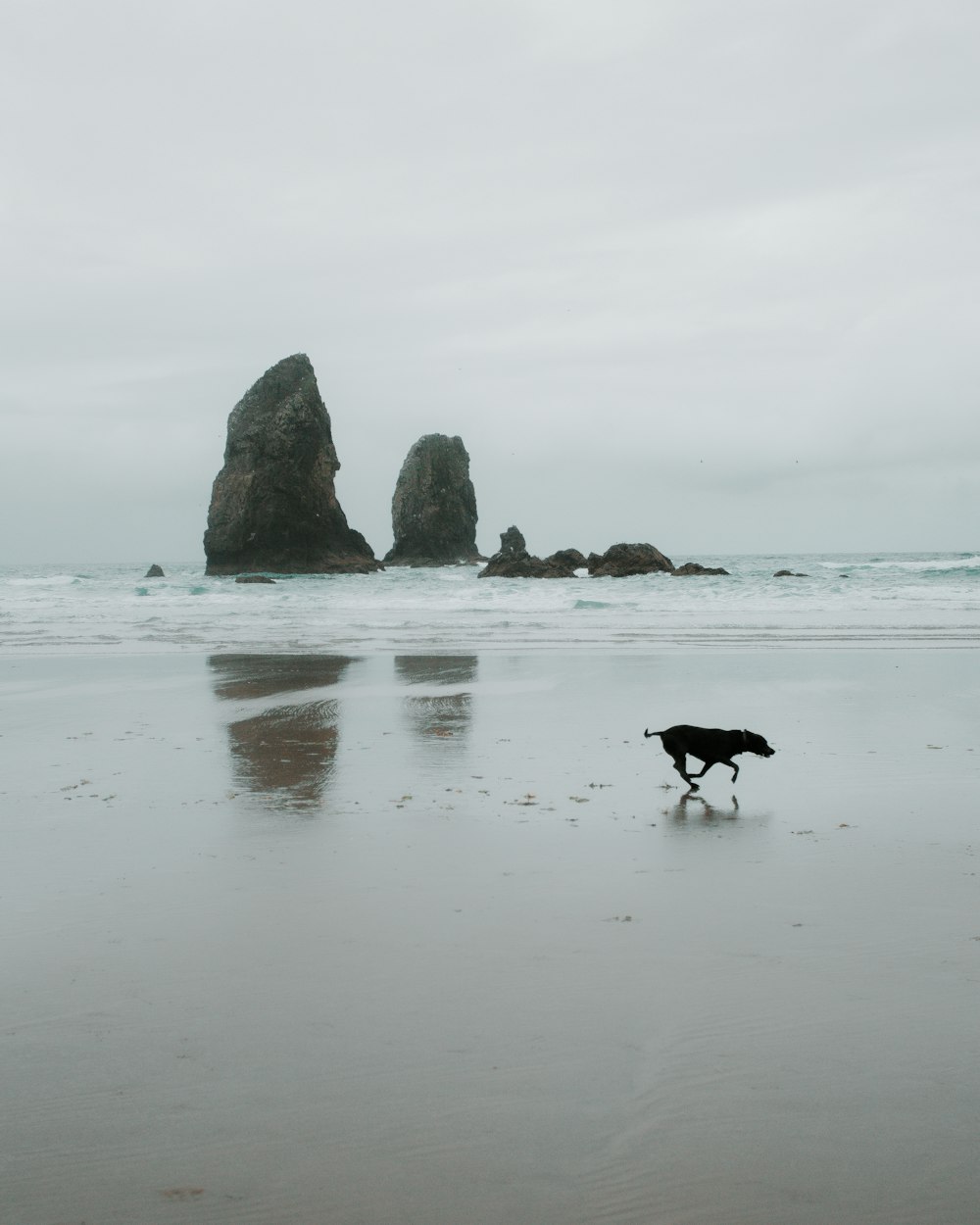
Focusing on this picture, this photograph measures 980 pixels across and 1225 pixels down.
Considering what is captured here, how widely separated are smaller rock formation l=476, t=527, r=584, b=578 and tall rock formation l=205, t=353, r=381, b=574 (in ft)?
45.7

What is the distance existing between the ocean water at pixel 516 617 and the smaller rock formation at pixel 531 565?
438 cm

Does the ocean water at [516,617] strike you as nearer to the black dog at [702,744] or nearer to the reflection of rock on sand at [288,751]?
the reflection of rock on sand at [288,751]

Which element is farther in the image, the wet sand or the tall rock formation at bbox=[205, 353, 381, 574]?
the tall rock formation at bbox=[205, 353, 381, 574]

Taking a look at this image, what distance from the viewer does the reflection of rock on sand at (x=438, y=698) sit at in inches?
358

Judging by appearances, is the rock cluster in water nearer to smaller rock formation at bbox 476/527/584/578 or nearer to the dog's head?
smaller rock formation at bbox 476/527/584/578

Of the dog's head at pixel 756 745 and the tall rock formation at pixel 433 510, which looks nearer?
the dog's head at pixel 756 745

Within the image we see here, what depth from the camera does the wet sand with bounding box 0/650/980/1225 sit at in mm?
2334

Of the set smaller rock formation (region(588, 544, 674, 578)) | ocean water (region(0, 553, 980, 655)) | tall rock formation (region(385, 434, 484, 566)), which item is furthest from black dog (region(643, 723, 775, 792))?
tall rock formation (region(385, 434, 484, 566))

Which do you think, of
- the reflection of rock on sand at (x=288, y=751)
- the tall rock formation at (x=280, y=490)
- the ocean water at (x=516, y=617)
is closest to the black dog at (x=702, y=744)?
the reflection of rock on sand at (x=288, y=751)

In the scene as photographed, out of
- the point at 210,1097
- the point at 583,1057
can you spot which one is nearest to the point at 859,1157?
the point at 583,1057

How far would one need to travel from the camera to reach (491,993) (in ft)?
10.8

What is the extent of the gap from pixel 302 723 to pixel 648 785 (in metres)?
4.07

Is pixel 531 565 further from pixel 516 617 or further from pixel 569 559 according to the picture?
pixel 516 617

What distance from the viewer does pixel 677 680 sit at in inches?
497
